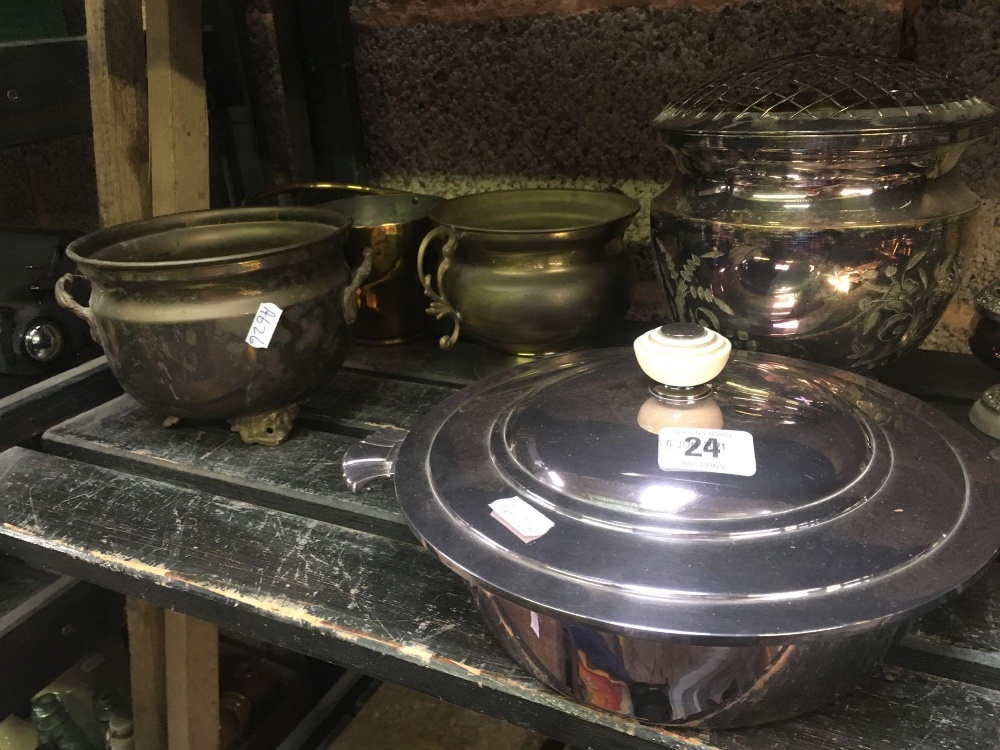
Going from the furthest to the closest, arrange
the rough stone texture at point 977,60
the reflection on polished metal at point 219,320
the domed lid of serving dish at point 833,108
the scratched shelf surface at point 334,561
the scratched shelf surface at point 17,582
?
the scratched shelf surface at point 17,582, the rough stone texture at point 977,60, the reflection on polished metal at point 219,320, the domed lid of serving dish at point 833,108, the scratched shelf surface at point 334,561

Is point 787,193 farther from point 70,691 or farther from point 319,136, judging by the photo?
point 70,691

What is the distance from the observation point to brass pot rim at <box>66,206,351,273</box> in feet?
2.26

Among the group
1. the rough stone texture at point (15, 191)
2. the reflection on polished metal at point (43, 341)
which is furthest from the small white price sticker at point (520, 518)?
the rough stone texture at point (15, 191)

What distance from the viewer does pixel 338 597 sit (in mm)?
615

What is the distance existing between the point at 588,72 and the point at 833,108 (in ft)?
1.55

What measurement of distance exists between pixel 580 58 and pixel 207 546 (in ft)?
2.56

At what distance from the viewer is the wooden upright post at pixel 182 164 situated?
933mm

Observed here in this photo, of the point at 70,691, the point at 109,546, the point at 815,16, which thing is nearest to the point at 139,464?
the point at 109,546

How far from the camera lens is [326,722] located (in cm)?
121

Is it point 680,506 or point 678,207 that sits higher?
point 678,207

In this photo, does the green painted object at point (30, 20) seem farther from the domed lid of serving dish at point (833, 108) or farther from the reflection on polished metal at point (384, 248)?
the domed lid of serving dish at point (833, 108)

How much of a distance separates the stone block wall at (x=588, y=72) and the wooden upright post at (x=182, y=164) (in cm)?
30

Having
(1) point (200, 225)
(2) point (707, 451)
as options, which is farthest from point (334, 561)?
(1) point (200, 225)

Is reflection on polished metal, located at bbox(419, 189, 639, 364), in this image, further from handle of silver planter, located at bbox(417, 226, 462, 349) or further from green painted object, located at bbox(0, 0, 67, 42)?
green painted object, located at bbox(0, 0, 67, 42)
